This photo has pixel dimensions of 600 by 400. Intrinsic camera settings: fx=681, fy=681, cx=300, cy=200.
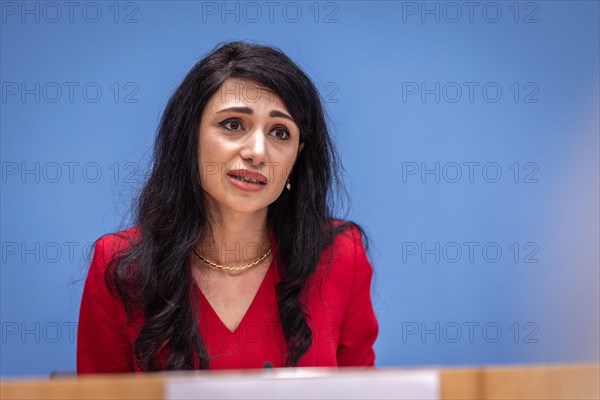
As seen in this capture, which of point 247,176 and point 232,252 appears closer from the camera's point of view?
point 247,176

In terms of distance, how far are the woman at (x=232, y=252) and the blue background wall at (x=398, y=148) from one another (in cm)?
18

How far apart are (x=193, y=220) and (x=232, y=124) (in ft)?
0.87

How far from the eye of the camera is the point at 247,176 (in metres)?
1.60

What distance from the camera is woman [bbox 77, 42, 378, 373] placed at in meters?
1.59

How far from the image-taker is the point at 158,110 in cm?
183

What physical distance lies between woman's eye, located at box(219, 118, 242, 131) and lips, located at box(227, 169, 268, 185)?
10 centimetres

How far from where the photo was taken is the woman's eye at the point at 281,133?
1.64 metres

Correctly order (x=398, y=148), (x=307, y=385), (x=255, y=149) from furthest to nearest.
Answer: (x=398, y=148), (x=255, y=149), (x=307, y=385)
